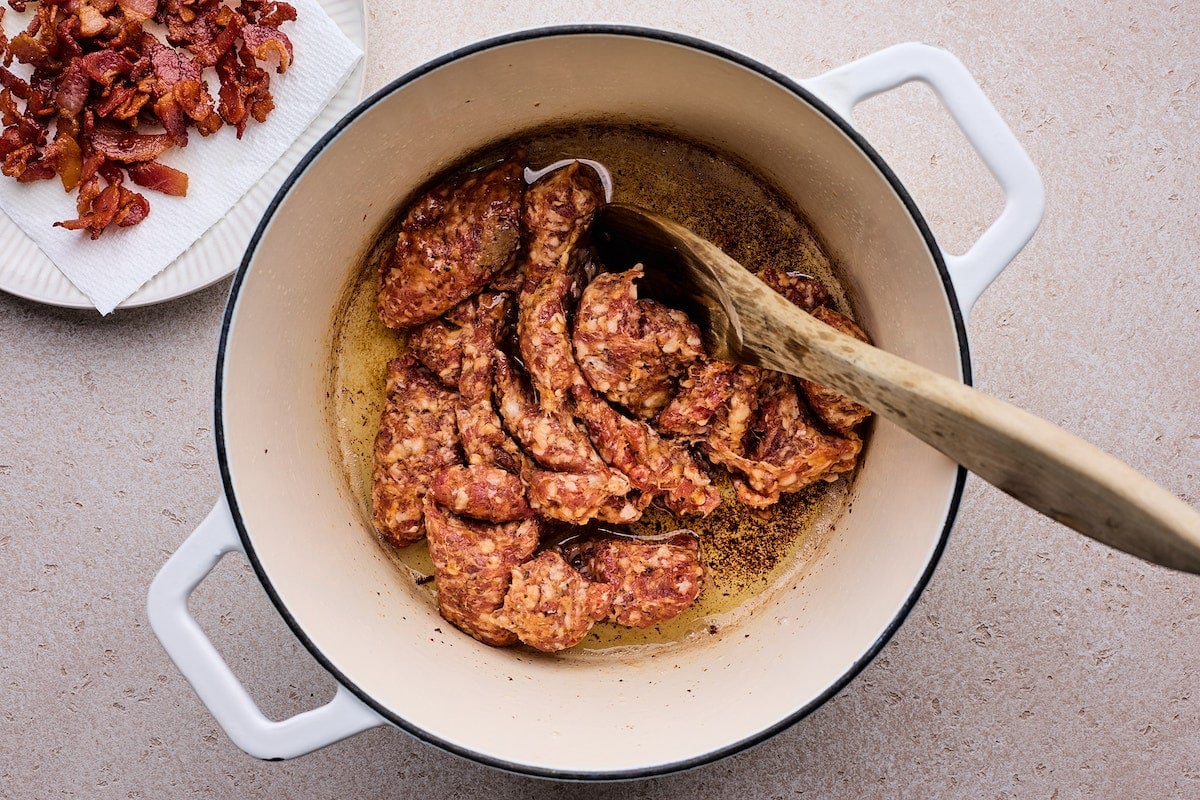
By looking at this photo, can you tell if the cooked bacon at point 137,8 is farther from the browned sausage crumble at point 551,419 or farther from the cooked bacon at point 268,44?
the browned sausage crumble at point 551,419

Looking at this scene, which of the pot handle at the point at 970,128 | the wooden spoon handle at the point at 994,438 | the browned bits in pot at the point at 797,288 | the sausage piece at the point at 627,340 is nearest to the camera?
the wooden spoon handle at the point at 994,438

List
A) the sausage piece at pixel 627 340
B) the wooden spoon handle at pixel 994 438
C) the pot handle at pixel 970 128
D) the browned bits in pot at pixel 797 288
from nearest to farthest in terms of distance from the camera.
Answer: the wooden spoon handle at pixel 994 438, the pot handle at pixel 970 128, the sausage piece at pixel 627 340, the browned bits in pot at pixel 797 288

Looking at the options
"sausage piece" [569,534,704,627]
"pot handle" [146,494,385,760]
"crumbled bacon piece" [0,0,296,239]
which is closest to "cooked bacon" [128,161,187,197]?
"crumbled bacon piece" [0,0,296,239]

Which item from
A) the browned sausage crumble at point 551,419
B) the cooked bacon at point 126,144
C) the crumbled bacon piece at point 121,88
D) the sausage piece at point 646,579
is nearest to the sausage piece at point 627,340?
the browned sausage crumble at point 551,419

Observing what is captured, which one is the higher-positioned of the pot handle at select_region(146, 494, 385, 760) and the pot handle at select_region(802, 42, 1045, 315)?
the pot handle at select_region(802, 42, 1045, 315)

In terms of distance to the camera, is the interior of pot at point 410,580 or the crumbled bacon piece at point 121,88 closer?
the interior of pot at point 410,580

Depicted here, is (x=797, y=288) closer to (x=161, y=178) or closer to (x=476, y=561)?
(x=476, y=561)

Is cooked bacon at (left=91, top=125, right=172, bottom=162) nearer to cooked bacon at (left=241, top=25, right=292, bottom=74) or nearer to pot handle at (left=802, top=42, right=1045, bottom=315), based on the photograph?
cooked bacon at (left=241, top=25, right=292, bottom=74)

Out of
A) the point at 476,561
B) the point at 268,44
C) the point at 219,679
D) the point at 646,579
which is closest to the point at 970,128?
Result: the point at 646,579
